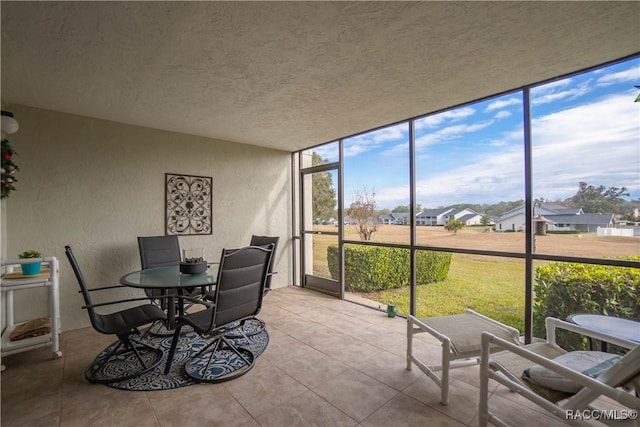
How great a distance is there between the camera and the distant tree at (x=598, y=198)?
2.23 metres

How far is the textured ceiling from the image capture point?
1.67 m

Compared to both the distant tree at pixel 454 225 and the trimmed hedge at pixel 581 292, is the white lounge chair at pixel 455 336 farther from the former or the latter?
the distant tree at pixel 454 225

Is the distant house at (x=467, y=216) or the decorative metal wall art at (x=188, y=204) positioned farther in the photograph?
the decorative metal wall art at (x=188, y=204)

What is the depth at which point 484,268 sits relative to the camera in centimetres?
329

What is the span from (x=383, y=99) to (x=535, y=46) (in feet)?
4.24

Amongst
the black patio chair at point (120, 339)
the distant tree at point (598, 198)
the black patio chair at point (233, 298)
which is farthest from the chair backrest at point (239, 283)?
the distant tree at point (598, 198)

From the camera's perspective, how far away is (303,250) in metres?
5.25

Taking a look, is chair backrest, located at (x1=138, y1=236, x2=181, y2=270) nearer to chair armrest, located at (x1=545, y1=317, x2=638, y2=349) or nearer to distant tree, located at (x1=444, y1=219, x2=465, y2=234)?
distant tree, located at (x1=444, y1=219, x2=465, y2=234)

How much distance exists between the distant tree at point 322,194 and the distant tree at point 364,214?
1.39 feet

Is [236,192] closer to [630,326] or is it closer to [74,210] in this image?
[74,210]

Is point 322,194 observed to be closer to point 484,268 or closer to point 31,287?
point 484,268

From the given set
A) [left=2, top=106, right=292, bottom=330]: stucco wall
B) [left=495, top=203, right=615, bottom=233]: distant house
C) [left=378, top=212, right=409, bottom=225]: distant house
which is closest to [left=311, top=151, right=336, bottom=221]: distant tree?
[left=378, top=212, right=409, bottom=225]: distant house

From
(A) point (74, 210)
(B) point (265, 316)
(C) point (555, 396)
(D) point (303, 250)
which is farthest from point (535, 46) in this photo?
(A) point (74, 210)

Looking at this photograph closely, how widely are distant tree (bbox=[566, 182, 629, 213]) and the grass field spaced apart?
230 millimetres
